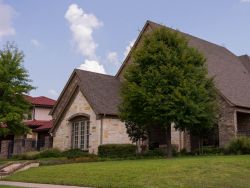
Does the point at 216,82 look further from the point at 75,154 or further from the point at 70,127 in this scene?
the point at 70,127

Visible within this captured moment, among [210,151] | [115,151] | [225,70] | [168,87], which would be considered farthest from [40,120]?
[168,87]

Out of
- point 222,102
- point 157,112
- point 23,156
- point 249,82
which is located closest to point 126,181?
point 157,112

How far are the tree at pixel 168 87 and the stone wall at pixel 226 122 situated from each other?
3.12m

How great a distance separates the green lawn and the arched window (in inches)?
511

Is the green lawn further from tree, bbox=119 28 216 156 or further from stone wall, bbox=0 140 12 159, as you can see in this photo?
stone wall, bbox=0 140 12 159

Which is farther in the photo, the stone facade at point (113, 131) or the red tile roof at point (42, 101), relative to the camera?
the red tile roof at point (42, 101)

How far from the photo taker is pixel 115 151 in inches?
1094

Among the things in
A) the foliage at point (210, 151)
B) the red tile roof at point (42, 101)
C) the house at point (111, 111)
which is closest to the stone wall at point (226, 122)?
the house at point (111, 111)

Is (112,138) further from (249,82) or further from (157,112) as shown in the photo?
(249,82)

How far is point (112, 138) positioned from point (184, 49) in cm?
963

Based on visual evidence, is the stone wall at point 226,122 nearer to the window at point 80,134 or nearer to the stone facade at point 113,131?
the stone facade at point 113,131

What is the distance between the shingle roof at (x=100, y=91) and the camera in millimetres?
31266

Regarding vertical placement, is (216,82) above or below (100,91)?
above

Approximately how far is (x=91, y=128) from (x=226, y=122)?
397 inches
